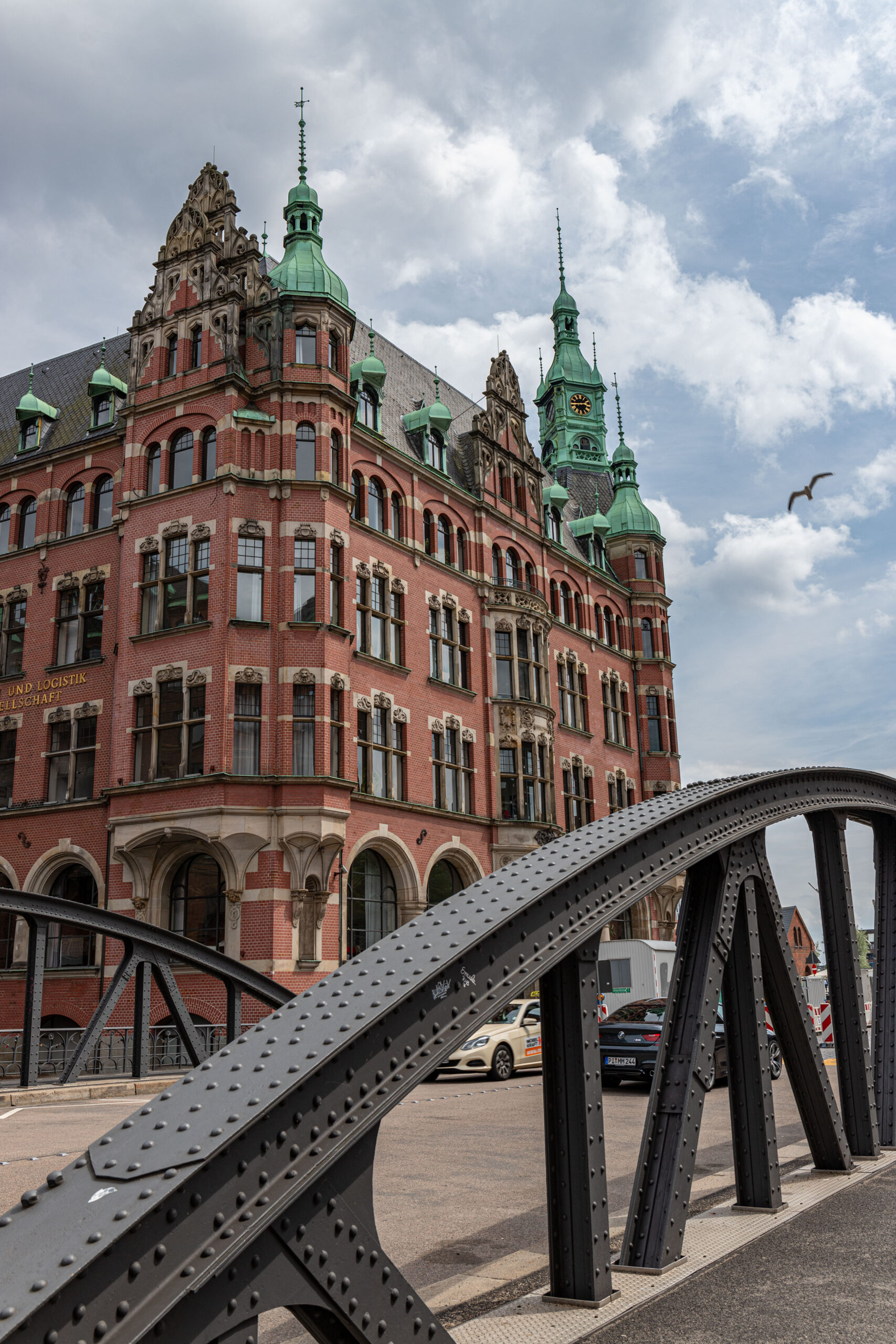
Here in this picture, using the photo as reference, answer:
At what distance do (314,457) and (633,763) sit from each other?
21098mm

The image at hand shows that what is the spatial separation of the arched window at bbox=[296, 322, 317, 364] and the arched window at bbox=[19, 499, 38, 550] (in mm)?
9304

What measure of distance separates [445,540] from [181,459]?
8726mm

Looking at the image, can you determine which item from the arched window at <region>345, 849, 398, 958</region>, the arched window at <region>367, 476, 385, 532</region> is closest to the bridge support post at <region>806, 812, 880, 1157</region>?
the arched window at <region>345, 849, 398, 958</region>

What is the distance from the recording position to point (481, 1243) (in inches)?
256

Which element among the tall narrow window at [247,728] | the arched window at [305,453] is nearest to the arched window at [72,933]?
the tall narrow window at [247,728]

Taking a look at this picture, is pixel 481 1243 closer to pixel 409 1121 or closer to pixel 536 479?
pixel 409 1121

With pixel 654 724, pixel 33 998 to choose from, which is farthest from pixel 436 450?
pixel 33 998

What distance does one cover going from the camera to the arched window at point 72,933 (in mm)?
27312

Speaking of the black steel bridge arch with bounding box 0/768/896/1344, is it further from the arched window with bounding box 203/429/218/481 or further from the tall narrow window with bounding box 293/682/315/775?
the arched window with bounding box 203/429/218/481

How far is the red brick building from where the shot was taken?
1013 inches

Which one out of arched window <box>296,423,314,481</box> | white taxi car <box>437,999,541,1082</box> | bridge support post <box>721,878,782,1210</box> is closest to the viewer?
bridge support post <box>721,878,782,1210</box>

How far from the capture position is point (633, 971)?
27812 mm

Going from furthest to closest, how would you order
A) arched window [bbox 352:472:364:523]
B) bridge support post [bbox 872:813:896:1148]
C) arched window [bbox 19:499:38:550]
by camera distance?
arched window [bbox 19:499:38:550]
arched window [bbox 352:472:364:523]
bridge support post [bbox 872:813:896:1148]

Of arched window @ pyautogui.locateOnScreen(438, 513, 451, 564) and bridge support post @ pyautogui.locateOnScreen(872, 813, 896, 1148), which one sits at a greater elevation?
arched window @ pyautogui.locateOnScreen(438, 513, 451, 564)
